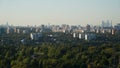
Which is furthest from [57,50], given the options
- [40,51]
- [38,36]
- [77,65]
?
[38,36]

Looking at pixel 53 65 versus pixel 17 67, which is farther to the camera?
pixel 53 65

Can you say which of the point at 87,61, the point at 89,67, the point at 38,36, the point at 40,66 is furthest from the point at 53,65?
the point at 38,36

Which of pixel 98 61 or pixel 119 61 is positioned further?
pixel 119 61

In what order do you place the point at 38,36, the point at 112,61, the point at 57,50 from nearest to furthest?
the point at 112,61, the point at 57,50, the point at 38,36

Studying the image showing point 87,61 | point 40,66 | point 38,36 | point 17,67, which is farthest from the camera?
point 38,36

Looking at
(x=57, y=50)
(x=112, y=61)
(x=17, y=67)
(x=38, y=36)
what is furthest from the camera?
(x=38, y=36)

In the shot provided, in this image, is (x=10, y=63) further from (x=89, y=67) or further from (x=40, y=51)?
(x=40, y=51)

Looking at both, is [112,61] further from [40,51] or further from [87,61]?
[40,51]

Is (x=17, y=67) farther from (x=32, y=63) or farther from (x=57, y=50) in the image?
(x=57, y=50)

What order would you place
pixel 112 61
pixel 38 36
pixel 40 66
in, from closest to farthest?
pixel 40 66, pixel 112 61, pixel 38 36
